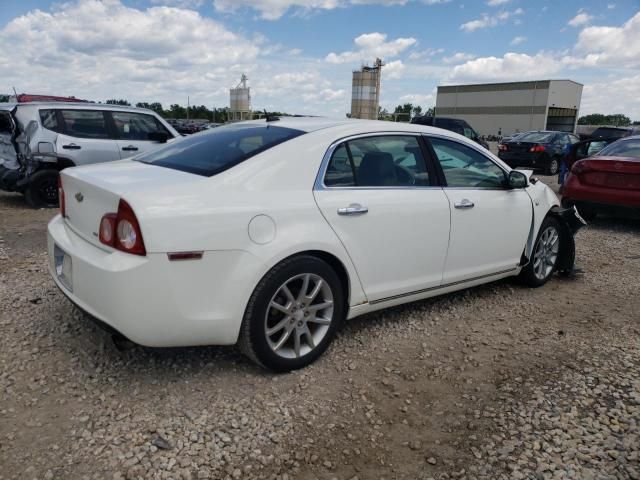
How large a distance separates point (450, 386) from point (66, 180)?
2.75 meters

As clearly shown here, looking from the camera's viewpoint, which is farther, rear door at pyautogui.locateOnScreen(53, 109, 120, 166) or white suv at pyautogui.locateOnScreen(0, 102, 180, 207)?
rear door at pyautogui.locateOnScreen(53, 109, 120, 166)

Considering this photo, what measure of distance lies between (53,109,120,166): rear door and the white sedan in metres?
5.07

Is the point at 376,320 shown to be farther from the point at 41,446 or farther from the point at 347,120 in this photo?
the point at 41,446

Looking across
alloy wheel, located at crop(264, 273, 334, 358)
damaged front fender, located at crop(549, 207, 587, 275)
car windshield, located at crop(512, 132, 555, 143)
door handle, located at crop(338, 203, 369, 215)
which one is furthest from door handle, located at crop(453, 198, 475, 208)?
car windshield, located at crop(512, 132, 555, 143)

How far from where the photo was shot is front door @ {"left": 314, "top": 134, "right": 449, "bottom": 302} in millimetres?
3285

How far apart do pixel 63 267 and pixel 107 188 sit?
0.65 metres

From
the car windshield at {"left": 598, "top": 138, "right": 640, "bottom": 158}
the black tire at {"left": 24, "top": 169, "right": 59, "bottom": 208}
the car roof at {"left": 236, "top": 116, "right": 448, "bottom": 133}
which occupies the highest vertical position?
the car roof at {"left": 236, "top": 116, "right": 448, "bottom": 133}

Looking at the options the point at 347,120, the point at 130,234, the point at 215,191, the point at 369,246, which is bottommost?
the point at 369,246

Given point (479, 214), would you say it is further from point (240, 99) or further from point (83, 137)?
point (240, 99)

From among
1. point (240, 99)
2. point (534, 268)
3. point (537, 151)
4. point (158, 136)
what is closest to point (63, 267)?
point (534, 268)

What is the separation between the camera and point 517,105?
2899 inches

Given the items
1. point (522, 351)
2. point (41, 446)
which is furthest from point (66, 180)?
point (522, 351)

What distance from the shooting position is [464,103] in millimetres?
79938

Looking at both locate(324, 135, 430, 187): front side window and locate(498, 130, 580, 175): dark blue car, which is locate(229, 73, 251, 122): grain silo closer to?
locate(498, 130, 580, 175): dark blue car
